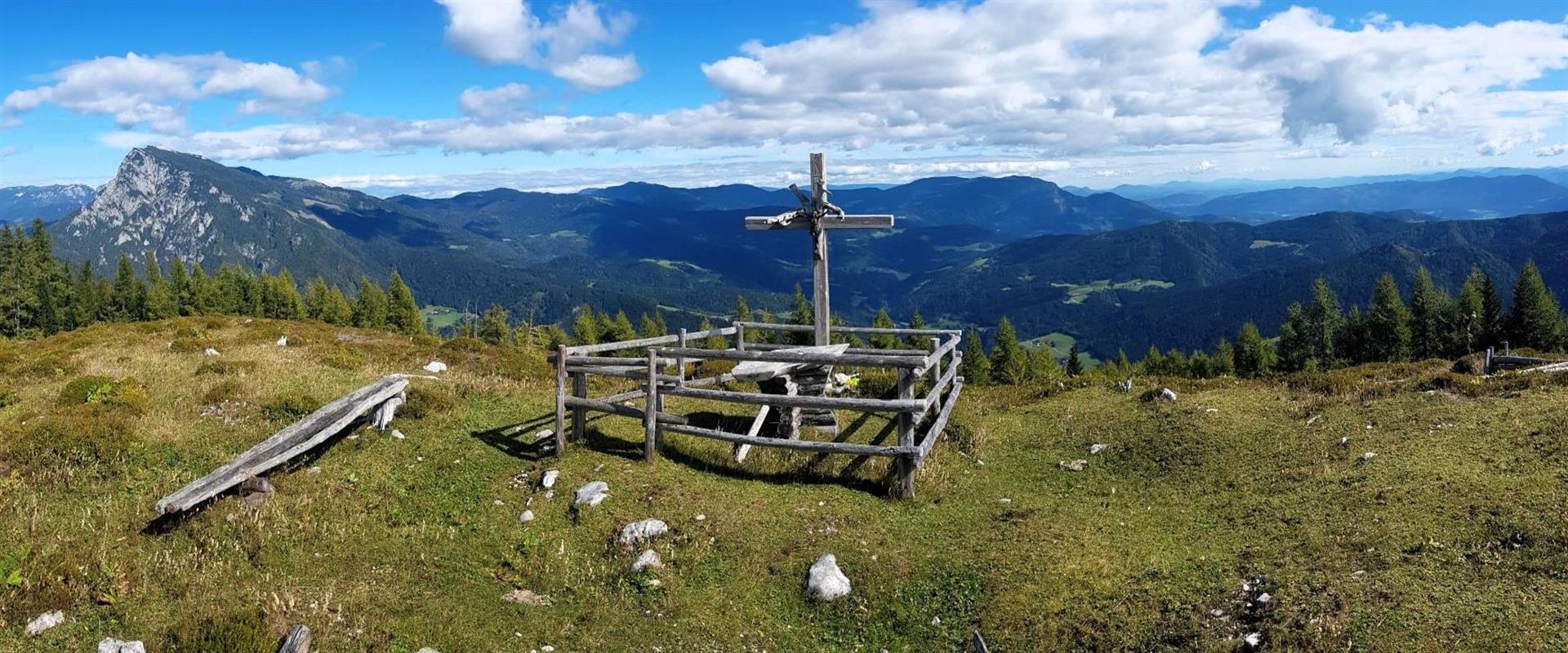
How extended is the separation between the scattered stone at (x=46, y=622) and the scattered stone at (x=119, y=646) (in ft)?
2.88

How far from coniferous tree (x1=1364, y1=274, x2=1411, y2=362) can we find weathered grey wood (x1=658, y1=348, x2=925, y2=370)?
96941 mm

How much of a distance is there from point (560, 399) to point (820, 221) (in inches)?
254

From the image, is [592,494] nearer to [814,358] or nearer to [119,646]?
[814,358]

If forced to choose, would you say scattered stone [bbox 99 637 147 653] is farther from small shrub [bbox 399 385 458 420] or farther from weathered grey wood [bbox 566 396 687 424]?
small shrub [bbox 399 385 458 420]

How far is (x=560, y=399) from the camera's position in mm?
14430

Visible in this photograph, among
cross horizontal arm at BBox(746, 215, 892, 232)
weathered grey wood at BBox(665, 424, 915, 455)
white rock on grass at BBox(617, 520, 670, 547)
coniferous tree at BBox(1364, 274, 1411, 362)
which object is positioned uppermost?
cross horizontal arm at BBox(746, 215, 892, 232)

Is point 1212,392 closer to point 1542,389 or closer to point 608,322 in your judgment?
point 1542,389

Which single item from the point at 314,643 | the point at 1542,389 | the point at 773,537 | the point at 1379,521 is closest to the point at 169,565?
the point at 314,643

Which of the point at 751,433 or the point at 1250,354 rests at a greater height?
the point at 751,433

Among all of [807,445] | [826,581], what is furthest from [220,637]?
[807,445]

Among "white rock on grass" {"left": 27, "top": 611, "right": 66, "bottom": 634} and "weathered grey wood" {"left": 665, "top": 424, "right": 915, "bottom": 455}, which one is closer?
"white rock on grass" {"left": 27, "top": 611, "right": 66, "bottom": 634}

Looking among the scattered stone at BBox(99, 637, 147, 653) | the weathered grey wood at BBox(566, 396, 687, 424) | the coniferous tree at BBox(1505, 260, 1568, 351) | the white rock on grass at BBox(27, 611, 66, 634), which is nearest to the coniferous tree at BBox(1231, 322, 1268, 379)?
the coniferous tree at BBox(1505, 260, 1568, 351)

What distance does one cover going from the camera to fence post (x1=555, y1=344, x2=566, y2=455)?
46.7 ft

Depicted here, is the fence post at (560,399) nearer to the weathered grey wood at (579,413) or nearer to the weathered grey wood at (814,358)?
the weathered grey wood at (579,413)
